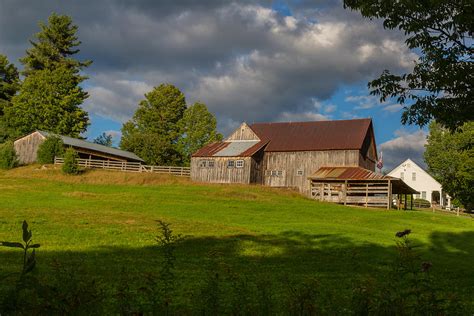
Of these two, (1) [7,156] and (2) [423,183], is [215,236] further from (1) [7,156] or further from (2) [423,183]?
(2) [423,183]

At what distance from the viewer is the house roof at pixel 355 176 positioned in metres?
44.7

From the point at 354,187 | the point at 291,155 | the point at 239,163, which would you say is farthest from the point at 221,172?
the point at 354,187

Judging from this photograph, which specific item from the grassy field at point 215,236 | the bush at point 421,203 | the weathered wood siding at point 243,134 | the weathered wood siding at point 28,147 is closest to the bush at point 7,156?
the weathered wood siding at point 28,147

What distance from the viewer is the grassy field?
46.0ft

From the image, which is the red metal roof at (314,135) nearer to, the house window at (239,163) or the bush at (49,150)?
the house window at (239,163)

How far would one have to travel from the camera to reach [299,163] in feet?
174

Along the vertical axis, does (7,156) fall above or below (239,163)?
below

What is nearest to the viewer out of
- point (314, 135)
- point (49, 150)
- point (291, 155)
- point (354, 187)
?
point (354, 187)

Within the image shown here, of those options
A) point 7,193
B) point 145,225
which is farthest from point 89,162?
point 145,225

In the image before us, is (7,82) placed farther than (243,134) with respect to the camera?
Yes

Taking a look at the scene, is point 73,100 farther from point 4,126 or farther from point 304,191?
point 304,191

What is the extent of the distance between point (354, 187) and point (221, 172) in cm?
1528

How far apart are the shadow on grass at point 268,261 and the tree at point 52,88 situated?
56880mm

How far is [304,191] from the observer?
52.4 metres
